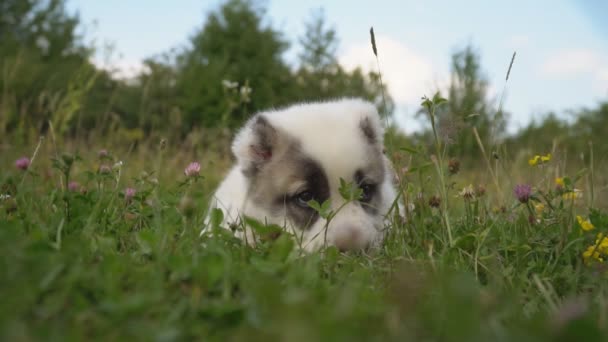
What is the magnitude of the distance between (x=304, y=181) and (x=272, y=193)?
275mm

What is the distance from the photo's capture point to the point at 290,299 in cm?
92

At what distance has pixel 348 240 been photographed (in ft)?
8.02

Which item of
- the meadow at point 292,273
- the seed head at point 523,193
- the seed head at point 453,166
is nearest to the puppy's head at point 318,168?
the meadow at point 292,273

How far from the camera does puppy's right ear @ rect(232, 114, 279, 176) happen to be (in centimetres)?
305

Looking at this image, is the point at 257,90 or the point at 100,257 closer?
the point at 100,257

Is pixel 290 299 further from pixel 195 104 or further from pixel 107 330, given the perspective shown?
pixel 195 104

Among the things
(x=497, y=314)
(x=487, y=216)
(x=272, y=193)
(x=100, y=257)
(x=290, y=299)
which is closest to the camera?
(x=290, y=299)

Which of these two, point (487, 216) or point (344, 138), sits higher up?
point (344, 138)

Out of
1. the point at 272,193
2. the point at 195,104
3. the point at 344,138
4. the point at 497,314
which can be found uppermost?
the point at 195,104

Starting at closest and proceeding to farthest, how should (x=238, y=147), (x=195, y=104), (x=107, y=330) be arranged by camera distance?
1. (x=107, y=330)
2. (x=238, y=147)
3. (x=195, y=104)

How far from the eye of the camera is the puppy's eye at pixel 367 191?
284cm

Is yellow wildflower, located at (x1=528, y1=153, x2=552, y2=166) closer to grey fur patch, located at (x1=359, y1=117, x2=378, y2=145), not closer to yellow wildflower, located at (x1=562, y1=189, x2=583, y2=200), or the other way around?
yellow wildflower, located at (x1=562, y1=189, x2=583, y2=200)

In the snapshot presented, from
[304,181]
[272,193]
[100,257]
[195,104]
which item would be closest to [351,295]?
[100,257]

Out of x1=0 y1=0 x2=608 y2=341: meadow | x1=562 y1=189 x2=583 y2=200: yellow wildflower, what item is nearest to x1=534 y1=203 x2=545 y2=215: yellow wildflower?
x1=0 y1=0 x2=608 y2=341: meadow
